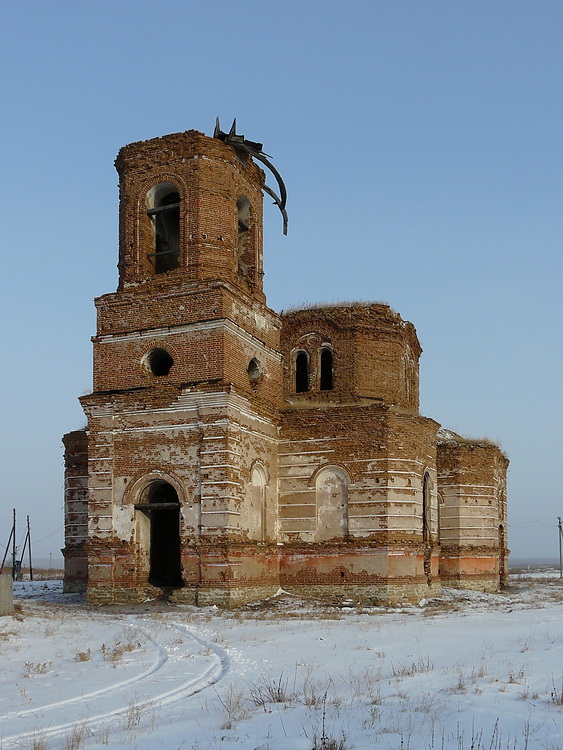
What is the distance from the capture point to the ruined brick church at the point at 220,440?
1961cm

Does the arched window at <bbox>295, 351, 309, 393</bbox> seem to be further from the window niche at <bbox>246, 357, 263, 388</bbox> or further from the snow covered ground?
the snow covered ground

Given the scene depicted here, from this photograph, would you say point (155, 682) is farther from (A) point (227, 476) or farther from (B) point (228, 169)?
(B) point (228, 169)

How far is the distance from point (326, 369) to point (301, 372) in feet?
2.60

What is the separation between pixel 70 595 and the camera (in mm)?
23516

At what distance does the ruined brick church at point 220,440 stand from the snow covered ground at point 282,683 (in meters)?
3.28

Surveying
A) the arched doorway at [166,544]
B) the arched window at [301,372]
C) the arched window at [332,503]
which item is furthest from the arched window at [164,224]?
the arched window at [332,503]

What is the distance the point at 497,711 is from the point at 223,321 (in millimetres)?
13479

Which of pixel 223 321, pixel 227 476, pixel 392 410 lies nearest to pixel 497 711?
pixel 227 476

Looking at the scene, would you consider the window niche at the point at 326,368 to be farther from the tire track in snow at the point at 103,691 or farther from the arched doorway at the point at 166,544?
the tire track in snow at the point at 103,691

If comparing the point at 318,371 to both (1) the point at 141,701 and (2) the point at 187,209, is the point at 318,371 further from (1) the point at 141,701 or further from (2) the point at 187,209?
(1) the point at 141,701

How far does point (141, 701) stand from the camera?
28.0 ft

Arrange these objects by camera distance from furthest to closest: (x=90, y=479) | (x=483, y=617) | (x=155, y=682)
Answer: (x=90, y=479) → (x=483, y=617) → (x=155, y=682)

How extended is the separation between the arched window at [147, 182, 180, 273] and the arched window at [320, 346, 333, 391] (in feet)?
17.7

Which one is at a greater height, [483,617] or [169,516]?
[169,516]
